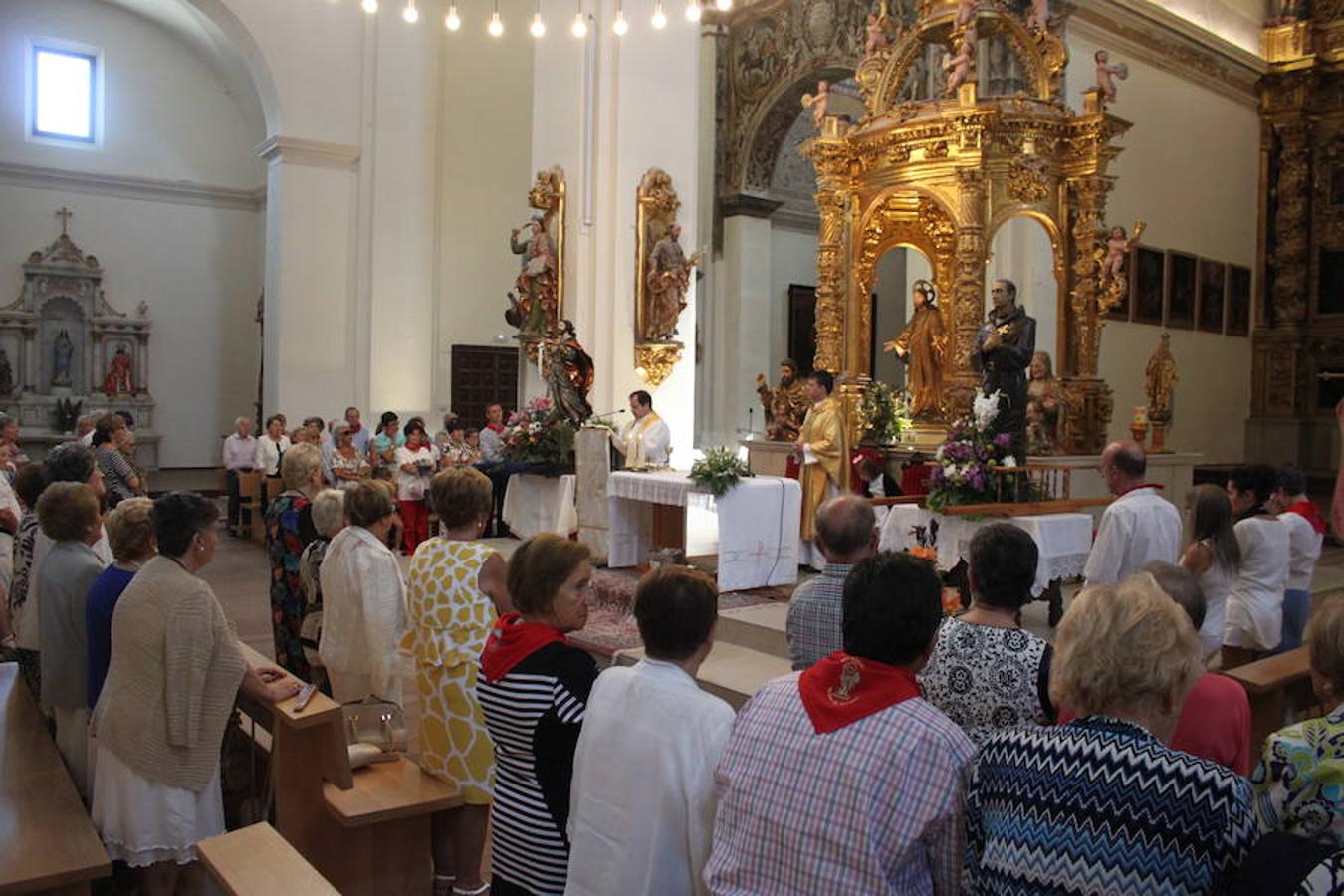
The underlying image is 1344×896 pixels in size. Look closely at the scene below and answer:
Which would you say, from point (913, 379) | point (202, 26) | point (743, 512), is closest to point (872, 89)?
point (913, 379)

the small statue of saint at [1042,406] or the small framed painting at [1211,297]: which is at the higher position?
the small framed painting at [1211,297]

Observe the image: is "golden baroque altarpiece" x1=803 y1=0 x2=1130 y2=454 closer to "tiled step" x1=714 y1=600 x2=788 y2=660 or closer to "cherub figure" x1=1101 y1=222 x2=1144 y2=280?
"cherub figure" x1=1101 y1=222 x2=1144 y2=280

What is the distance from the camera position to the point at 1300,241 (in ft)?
55.5

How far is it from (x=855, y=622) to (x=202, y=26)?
1857 centimetres

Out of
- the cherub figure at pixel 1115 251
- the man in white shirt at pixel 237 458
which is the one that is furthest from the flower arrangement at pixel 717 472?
the man in white shirt at pixel 237 458

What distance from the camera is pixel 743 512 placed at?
8477 mm

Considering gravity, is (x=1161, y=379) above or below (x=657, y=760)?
above

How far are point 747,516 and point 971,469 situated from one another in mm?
1711

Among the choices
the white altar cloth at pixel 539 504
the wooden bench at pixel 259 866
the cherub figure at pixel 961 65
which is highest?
the cherub figure at pixel 961 65

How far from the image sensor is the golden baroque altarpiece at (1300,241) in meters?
16.6

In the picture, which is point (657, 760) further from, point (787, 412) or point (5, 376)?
point (5, 376)

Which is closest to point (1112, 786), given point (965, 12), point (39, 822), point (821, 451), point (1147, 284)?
point (39, 822)

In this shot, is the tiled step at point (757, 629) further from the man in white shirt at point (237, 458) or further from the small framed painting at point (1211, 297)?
the small framed painting at point (1211, 297)

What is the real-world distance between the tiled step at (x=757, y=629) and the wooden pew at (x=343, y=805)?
333 cm
